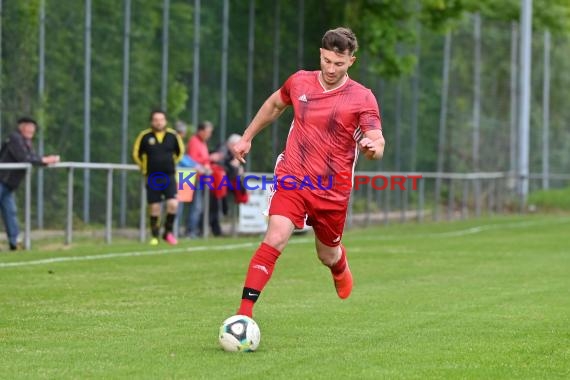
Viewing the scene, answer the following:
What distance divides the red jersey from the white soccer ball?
121cm

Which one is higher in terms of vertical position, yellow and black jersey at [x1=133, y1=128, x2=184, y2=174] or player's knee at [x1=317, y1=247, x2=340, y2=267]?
yellow and black jersey at [x1=133, y1=128, x2=184, y2=174]

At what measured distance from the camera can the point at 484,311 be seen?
39.8 feet

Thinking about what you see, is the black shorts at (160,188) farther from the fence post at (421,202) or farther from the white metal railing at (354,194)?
the fence post at (421,202)

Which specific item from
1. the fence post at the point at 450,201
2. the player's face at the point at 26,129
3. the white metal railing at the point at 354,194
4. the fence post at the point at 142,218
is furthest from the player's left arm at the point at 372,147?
the fence post at the point at 450,201

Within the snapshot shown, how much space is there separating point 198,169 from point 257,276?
15946 mm

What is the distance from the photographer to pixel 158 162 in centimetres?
2245

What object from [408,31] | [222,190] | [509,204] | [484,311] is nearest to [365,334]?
[484,311]

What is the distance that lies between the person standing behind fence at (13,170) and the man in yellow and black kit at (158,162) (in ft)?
7.30

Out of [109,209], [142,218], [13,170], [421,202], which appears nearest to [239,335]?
[13,170]

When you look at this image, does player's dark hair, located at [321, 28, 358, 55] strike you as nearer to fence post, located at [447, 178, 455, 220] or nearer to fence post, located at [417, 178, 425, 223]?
fence post, located at [417, 178, 425, 223]

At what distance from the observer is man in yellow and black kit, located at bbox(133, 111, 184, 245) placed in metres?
22.5

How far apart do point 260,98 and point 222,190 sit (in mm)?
5741

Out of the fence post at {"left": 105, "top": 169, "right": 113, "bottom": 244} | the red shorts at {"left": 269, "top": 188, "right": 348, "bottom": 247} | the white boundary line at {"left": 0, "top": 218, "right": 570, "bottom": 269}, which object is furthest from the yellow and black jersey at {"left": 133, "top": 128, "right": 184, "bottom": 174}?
the red shorts at {"left": 269, "top": 188, "right": 348, "bottom": 247}

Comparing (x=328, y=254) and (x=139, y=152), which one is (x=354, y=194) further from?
(x=328, y=254)
